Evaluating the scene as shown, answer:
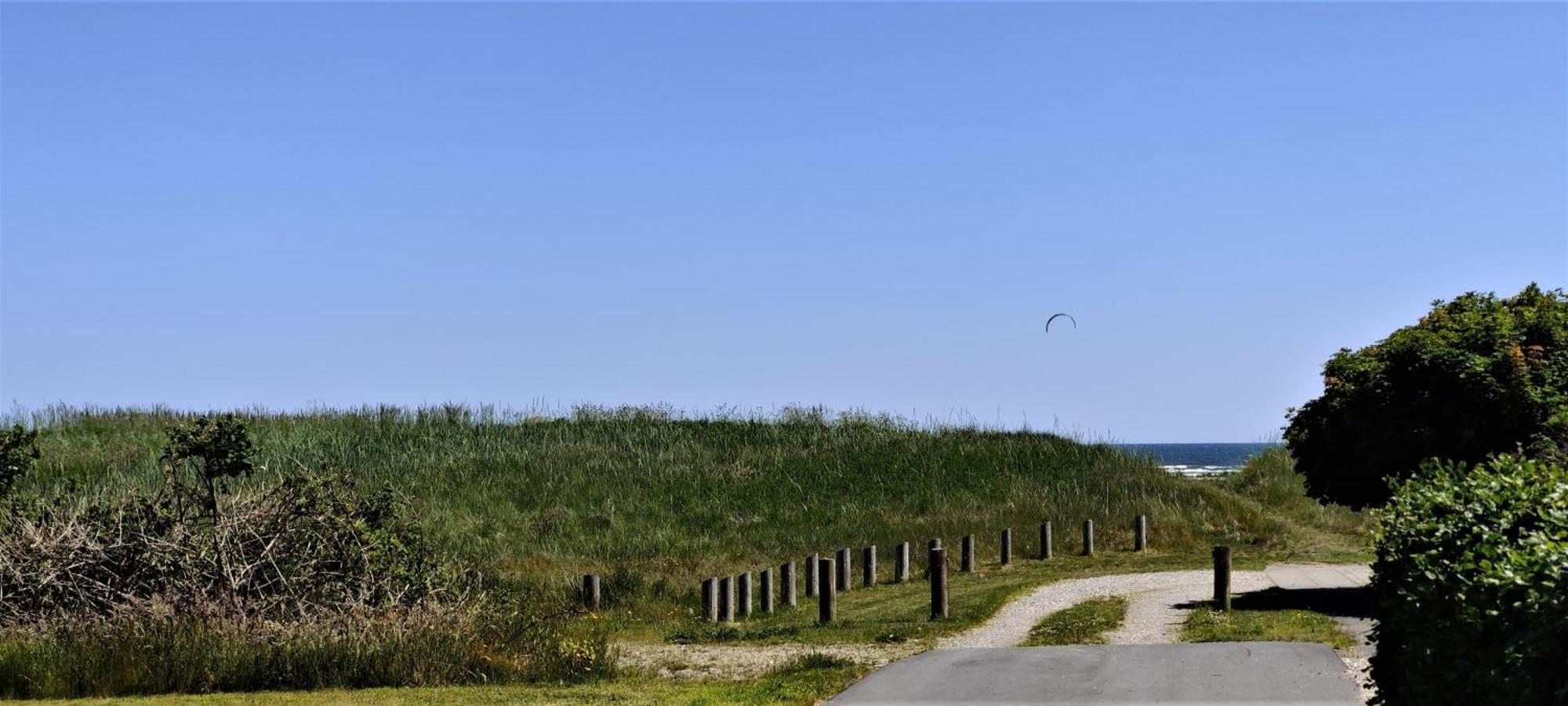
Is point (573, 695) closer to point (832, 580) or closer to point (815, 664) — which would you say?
point (815, 664)

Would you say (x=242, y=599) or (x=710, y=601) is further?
(x=710, y=601)

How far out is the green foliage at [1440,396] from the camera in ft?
66.1

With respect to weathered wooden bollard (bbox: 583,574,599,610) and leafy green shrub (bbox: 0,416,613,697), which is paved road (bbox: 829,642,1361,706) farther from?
weathered wooden bollard (bbox: 583,574,599,610)

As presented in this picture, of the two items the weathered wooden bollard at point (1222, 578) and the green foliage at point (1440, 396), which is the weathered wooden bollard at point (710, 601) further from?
the green foliage at point (1440, 396)

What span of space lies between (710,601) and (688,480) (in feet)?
59.6

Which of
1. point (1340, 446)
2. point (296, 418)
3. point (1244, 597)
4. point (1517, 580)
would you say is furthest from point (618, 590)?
point (296, 418)

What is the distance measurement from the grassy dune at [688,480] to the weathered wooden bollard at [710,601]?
5.81m

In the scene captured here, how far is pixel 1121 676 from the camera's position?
609 inches

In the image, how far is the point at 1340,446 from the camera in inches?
906

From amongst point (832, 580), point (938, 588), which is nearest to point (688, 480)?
point (832, 580)

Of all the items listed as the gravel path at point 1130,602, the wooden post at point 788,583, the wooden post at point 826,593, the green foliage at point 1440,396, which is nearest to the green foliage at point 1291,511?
the gravel path at point 1130,602

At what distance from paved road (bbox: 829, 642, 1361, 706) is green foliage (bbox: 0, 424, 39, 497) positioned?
15.3 m

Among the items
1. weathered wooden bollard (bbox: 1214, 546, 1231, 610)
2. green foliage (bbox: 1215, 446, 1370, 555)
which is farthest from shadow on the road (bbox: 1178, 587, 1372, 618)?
green foliage (bbox: 1215, 446, 1370, 555)

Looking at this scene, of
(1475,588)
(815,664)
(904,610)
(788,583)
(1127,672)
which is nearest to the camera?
(1475,588)
